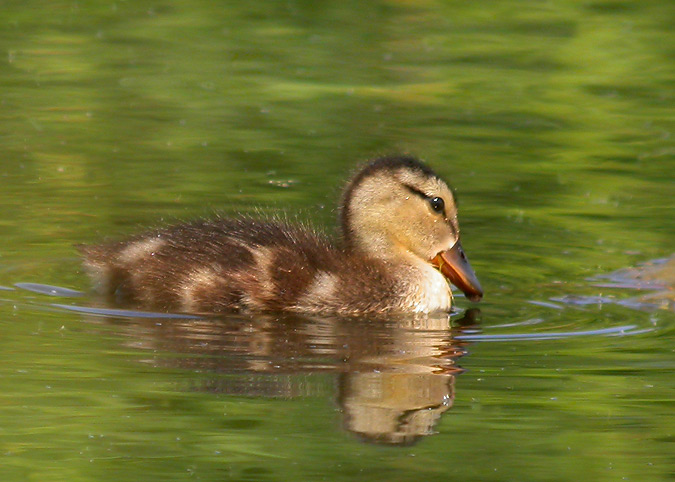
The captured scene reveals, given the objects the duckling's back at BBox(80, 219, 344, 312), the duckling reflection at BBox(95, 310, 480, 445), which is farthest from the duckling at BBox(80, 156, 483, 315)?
the duckling reflection at BBox(95, 310, 480, 445)

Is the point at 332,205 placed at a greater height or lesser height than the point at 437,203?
lesser

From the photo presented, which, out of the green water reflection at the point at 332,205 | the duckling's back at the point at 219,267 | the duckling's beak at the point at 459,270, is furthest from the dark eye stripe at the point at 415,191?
the green water reflection at the point at 332,205

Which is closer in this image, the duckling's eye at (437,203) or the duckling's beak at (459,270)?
the duckling's beak at (459,270)

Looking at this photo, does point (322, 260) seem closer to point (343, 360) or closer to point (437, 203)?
point (437, 203)

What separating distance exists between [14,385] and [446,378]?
159cm

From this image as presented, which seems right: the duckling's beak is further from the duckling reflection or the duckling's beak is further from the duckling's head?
the duckling reflection

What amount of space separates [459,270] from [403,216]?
37 cm

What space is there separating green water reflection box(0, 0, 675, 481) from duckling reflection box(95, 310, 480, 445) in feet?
0.07

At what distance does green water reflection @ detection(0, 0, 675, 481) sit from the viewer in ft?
16.5

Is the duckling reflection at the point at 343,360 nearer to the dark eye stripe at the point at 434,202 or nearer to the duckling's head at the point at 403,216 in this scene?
the duckling's head at the point at 403,216

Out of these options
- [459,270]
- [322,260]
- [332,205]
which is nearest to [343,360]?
[322,260]

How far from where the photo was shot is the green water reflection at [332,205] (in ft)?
16.5

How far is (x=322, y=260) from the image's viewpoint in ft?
23.0

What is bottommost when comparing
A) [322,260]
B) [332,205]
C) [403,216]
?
[332,205]
